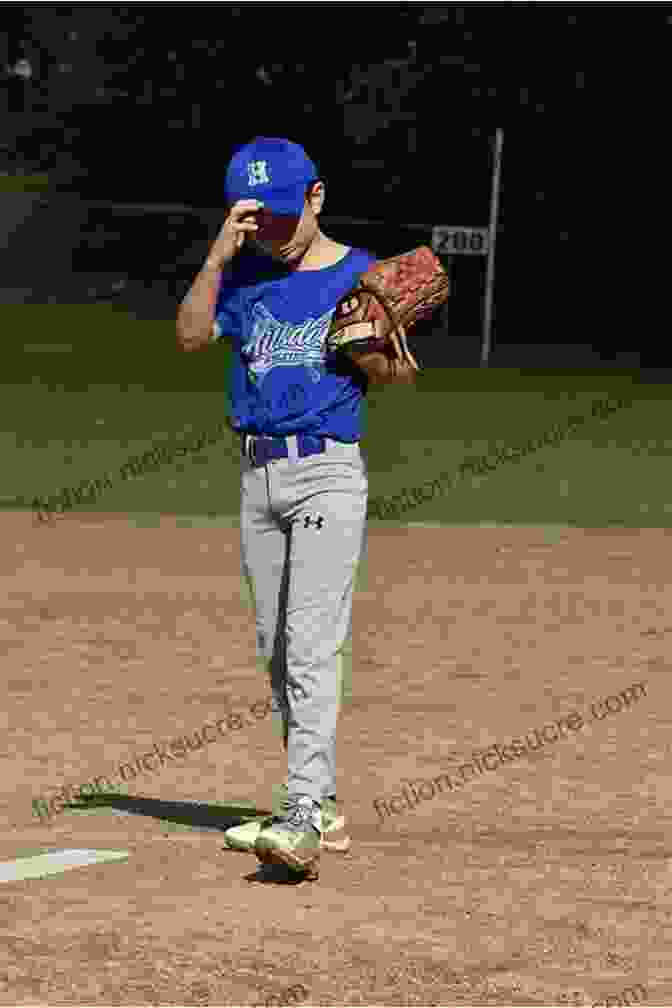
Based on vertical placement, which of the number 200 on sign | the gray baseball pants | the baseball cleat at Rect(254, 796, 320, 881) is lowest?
the number 200 on sign

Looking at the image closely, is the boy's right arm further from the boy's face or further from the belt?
the belt

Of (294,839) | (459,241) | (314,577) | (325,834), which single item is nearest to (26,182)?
(459,241)

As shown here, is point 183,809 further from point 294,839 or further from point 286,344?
point 286,344

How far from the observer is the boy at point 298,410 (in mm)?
7340

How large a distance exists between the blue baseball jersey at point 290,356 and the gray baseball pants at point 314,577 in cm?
9

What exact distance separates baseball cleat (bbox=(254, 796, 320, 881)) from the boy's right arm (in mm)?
1425

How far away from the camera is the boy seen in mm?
7340

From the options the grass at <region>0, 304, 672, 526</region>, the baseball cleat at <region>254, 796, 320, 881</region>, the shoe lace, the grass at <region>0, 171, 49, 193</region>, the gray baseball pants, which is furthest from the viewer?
the grass at <region>0, 171, 49, 193</region>

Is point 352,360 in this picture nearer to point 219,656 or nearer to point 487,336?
point 219,656

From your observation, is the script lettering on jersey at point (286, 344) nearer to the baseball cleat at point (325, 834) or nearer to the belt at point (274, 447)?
the belt at point (274, 447)

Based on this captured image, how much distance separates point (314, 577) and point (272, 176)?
3.99ft

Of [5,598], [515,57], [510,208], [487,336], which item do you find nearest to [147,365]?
[487,336]

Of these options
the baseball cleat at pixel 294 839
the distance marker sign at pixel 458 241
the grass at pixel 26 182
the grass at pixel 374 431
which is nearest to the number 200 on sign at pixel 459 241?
the distance marker sign at pixel 458 241

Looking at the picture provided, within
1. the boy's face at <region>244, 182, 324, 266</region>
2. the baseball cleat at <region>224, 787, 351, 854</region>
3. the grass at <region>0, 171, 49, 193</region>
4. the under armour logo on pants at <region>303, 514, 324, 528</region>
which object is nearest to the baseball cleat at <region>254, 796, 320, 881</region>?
the baseball cleat at <region>224, 787, 351, 854</region>
